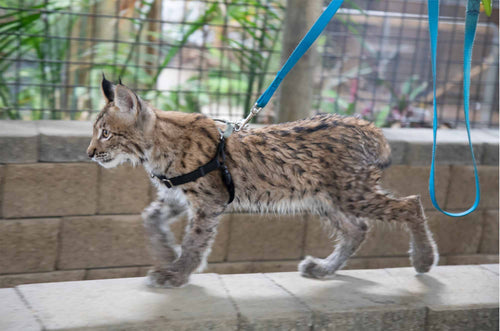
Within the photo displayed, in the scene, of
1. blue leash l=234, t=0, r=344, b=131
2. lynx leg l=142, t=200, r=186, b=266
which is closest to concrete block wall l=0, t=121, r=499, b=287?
lynx leg l=142, t=200, r=186, b=266

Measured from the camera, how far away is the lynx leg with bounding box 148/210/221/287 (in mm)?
3598

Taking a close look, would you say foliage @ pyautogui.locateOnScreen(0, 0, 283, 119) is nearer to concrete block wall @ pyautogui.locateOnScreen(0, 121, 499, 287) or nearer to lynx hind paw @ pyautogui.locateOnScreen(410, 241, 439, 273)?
concrete block wall @ pyautogui.locateOnScreen(0, 121, 499, 287)

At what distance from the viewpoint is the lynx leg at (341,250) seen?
4.11m

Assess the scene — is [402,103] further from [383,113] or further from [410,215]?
[410,215]

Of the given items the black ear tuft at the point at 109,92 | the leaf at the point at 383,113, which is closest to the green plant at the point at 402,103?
the leaf at the point at 383,113

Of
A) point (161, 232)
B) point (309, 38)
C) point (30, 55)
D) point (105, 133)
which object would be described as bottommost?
point (161, 232)

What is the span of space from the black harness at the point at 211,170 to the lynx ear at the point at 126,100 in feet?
1.38

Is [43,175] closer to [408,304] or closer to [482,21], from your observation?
[408,304]

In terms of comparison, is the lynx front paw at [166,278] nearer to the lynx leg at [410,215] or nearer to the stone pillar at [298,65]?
the lynx leg at [410,215]

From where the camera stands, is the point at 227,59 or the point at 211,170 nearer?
the point at 211,170

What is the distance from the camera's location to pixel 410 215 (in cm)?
397

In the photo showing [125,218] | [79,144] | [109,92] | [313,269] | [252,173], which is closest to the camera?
[109,92]

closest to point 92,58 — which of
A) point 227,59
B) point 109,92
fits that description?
point 227,59

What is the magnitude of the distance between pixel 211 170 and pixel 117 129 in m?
0.57
